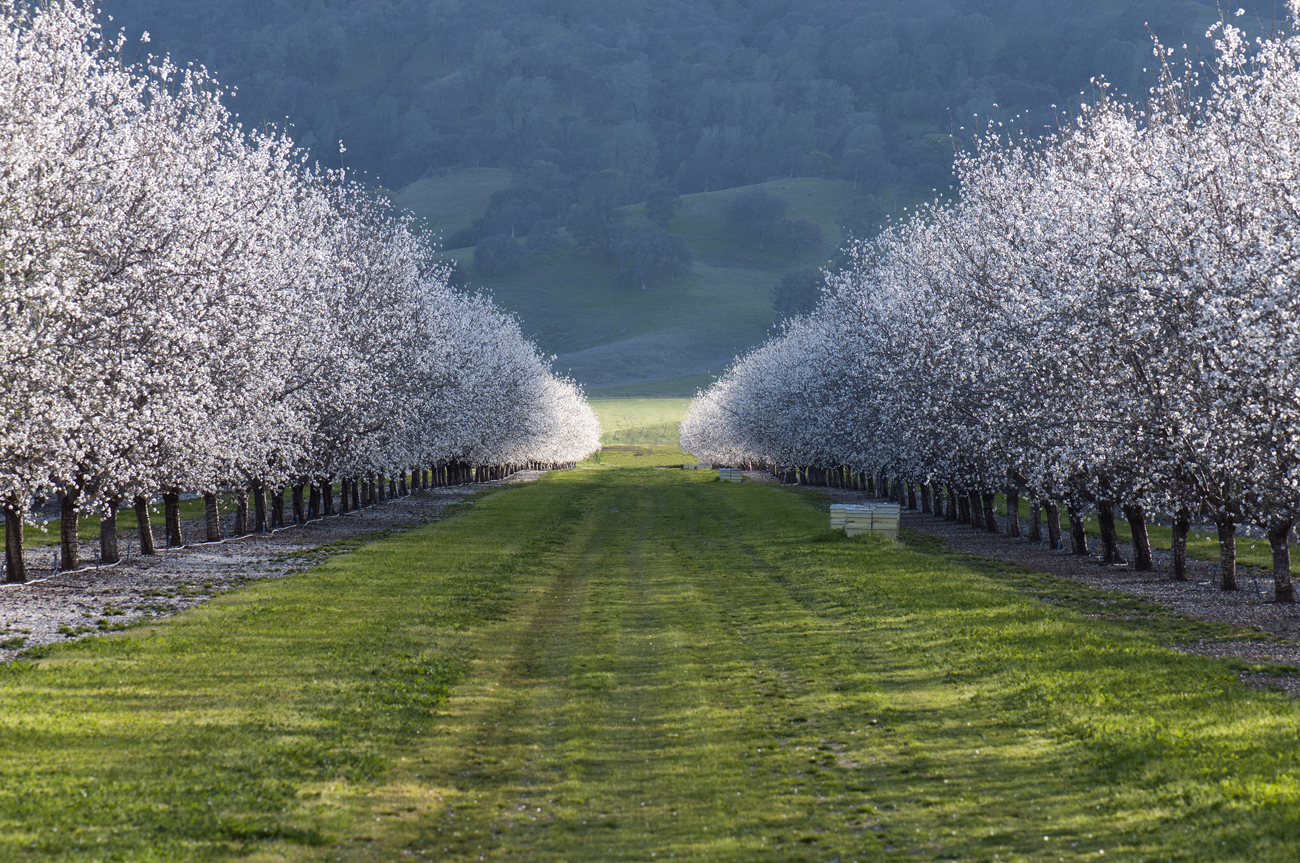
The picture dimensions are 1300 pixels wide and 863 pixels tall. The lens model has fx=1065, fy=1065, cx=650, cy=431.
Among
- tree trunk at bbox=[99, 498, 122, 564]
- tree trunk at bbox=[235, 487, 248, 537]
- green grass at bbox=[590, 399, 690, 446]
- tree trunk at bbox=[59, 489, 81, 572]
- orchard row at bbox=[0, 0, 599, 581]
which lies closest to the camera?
orchard row at bbox=[0, 0, 599, 581]

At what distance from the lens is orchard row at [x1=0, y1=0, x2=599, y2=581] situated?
21766 mm

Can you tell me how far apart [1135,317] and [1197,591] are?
7662mm

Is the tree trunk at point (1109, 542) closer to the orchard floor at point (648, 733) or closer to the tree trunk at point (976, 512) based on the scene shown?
the orchard floor at point (648, 733)

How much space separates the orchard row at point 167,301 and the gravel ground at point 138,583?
1.80 m

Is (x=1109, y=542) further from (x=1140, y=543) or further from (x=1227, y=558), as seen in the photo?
(x=1227, y=558)

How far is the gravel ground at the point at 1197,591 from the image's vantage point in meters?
18.5

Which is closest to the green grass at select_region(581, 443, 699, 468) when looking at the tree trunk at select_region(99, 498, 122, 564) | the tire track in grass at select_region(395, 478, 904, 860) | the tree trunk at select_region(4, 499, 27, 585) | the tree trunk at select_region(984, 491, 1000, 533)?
the tree trunk at select_region(984, 491, 1000, 533)

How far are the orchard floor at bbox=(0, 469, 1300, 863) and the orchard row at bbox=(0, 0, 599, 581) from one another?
547cm

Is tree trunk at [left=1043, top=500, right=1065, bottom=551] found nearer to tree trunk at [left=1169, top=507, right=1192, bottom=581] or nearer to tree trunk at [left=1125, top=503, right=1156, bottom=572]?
tree trunk at [left=1125, top=503, right=1156, bottom=572]

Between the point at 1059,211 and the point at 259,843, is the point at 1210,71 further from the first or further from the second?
the point at 259,843

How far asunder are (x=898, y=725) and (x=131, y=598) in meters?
18.3

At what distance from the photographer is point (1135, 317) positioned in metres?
23.6

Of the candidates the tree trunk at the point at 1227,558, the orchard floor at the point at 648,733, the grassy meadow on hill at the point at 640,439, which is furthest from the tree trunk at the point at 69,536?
the grassy meadow on hill at the point at 640,439

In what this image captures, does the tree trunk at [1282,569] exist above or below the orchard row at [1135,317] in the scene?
below
